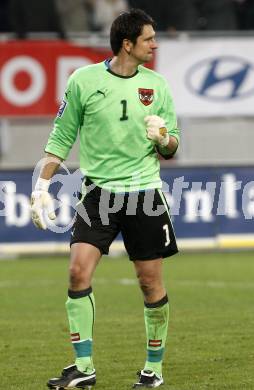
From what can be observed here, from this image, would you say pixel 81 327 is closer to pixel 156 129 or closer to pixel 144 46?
pixel 156 129

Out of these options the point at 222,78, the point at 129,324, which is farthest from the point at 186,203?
the point at 129,324

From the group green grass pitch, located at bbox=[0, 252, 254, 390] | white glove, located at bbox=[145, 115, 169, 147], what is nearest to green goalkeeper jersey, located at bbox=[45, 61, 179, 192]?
white glove, located at bbox=[145, 115, 169, 147]

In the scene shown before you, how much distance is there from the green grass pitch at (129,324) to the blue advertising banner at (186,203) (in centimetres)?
54

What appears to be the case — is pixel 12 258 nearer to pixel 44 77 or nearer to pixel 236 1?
pixel 44 77

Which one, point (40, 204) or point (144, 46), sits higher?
point (144, 46)

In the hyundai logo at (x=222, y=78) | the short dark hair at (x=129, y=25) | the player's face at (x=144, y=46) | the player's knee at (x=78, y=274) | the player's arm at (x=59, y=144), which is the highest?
the short dark hair at (x=129, y=25)

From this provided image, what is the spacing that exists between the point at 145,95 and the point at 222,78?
1117cm

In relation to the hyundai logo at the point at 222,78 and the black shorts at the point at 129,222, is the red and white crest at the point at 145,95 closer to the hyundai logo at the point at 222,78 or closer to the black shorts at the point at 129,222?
the black shorts at the point at 129,222

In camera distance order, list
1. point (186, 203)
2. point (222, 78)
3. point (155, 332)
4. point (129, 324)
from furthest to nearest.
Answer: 1. point (222, 78)
2. point (186, 203)
3. point (129, 324)
4. point (155, 332)

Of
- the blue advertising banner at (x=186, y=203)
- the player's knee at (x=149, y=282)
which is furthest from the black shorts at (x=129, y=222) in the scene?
the blue advertising banner at (x=186, y=203)

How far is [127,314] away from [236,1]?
9214mm

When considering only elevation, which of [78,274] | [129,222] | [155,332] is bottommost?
[155,332]

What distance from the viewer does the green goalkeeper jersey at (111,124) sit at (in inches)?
294

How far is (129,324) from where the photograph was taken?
35.2ft
